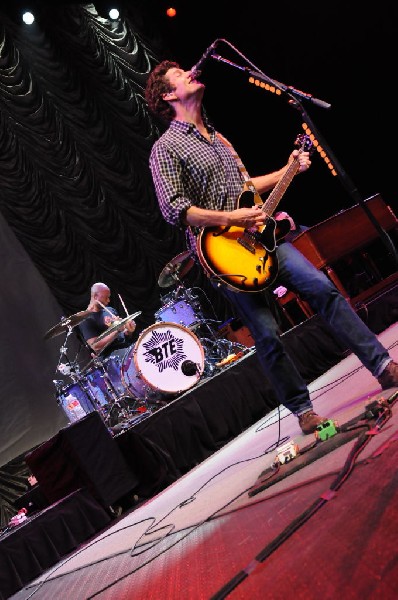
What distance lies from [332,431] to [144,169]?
7.40 m

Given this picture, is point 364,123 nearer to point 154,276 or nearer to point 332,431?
point 154,276

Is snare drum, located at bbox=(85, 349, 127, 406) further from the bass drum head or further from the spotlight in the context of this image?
the spotlight

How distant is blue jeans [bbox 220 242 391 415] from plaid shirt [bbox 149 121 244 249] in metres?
0.42

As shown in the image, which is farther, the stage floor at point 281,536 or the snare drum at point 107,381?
the snare drum at point 107,381

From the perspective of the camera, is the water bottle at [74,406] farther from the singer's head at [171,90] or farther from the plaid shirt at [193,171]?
the singer's head at [171,90]

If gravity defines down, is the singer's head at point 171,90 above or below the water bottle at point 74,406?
above

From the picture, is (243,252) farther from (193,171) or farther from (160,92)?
(160,92)

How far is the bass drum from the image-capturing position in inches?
225

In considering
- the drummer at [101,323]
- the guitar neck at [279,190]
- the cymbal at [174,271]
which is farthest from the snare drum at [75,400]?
the guitar neck at [279,190]

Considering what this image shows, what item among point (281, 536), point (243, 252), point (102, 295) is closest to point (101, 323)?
point (102, 295)

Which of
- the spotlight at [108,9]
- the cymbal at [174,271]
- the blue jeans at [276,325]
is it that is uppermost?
the spotlight at [108,9]

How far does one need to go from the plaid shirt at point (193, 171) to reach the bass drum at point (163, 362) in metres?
2.77

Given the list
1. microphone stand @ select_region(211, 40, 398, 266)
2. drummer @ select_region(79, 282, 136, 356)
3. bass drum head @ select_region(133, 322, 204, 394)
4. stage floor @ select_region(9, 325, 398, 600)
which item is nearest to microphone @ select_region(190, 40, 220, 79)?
microphone stand @ select_region(211, 40, 398, 266)

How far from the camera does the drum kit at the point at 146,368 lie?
5773 millimetres
